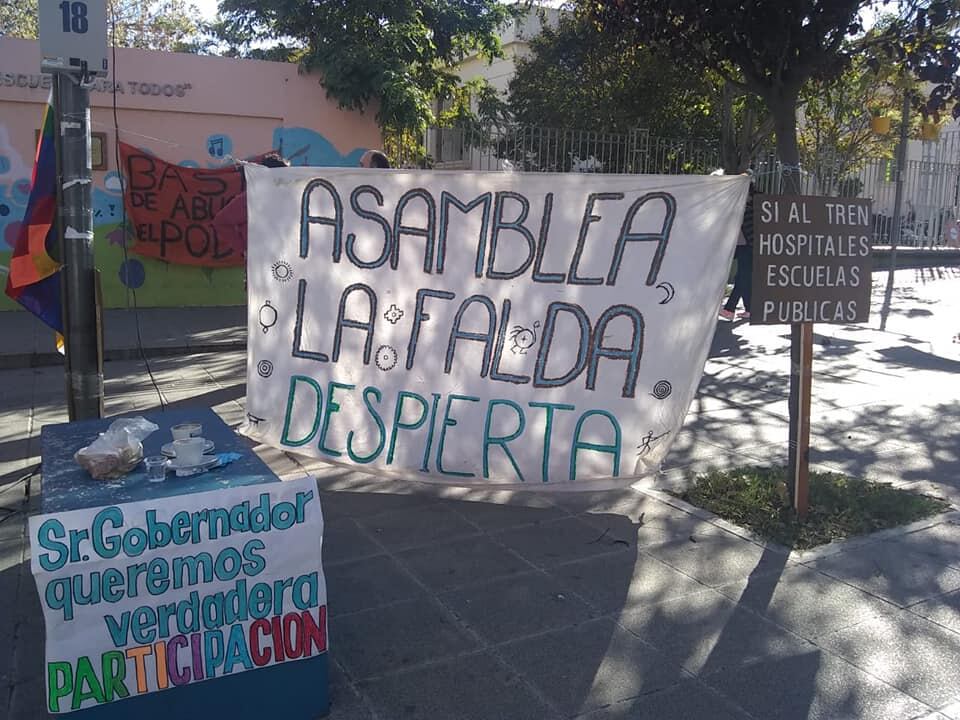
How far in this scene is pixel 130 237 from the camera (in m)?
13.0

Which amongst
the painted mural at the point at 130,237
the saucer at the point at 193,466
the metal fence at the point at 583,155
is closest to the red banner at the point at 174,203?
the painted mural at the point at 130,237

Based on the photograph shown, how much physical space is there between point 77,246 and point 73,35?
1.11 metres

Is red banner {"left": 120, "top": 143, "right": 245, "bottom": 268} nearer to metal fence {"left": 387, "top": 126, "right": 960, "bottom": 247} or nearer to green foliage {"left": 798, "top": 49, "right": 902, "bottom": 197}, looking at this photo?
metal fence {"left": 387, "top": 126, "right": 960, "bottom": 247}

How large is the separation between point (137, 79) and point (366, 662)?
37.2ft

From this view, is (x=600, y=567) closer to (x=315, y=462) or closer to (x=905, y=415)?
(x=315, y=462)

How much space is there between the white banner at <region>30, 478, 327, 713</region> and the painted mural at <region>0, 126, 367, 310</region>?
1021 cm

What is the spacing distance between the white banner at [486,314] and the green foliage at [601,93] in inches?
413

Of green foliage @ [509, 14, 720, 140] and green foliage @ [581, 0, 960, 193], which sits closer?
green foliage @ [581, 0, 960, 193]

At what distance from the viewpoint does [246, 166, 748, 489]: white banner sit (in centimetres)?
507

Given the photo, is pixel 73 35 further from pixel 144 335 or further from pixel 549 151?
pixel 549 151

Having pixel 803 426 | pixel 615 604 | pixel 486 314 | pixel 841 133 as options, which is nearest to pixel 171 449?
pixel 615 604

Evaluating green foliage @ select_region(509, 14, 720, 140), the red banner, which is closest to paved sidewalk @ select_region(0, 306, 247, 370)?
the red banner

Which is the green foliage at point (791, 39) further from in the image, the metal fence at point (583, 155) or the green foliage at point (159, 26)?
the green foliage at point (159, 26)

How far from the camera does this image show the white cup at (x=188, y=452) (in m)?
3.33
